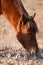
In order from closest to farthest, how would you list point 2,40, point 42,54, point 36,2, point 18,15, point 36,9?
point 18,15 < point 42,54 < point 2,40 < point 36,9 < point 36,2

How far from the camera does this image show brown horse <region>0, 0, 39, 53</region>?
5.81 m

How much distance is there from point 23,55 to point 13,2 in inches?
51.6

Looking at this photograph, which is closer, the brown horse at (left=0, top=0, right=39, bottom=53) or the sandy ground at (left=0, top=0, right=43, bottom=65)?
the brown horse at (left=0, top=0, right=39, bottom=53)

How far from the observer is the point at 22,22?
578 cm

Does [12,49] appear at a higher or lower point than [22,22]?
lower

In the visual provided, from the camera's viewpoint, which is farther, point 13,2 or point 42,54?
point 42,54

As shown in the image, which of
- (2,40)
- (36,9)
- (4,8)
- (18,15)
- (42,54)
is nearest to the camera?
(18,15)

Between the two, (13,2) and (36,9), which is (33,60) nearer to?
(13,2)

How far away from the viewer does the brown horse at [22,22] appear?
19.1 feet

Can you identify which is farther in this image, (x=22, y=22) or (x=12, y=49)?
(x=12, y=49)

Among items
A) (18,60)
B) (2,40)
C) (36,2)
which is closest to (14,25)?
(18,60)

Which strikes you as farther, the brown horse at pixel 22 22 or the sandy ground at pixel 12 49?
the sandy ground at pixel 12 49

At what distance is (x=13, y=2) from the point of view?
616 centimetres

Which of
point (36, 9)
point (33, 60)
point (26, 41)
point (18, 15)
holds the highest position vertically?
point (36, 9)
